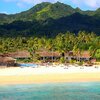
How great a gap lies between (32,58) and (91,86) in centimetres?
4382

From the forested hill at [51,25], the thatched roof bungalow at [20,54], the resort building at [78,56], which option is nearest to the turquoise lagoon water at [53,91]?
the resort building at [78,56]

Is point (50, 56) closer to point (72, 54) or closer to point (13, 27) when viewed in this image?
point (72, 54)

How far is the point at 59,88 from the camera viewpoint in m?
28.8

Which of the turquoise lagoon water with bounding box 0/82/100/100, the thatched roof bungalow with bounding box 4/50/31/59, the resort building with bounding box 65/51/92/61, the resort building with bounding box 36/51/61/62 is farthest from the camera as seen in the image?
the thatched roof bungalow with bounding box 4/50/31/59

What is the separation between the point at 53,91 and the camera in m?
27.0

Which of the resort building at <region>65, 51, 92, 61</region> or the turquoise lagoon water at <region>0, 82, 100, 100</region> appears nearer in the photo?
the turquoise lagoon water at <region>0, 82, 100, 100</region>

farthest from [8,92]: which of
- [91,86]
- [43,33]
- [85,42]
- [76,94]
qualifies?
[43,33]

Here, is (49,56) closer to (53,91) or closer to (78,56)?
(78,56)

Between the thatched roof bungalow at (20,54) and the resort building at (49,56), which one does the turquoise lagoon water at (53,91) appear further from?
the thatched roof bungalow at (20,54)

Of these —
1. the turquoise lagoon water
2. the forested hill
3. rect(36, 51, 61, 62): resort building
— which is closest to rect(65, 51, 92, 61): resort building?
rect(36, 51, 61, 62): resort building

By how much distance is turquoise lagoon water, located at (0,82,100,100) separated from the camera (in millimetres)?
23641

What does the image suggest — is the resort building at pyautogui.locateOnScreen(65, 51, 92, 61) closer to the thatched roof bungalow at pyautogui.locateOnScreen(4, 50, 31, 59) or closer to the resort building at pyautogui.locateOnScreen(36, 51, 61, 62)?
the resort building at pyautogui.locateOnScreen(36, 51, 61, 62)

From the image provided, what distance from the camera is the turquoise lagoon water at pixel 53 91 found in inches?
931

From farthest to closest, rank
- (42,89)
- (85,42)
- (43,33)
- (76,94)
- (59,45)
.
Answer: (43,33)
(85,42)
(59,45)
(42,89)
(76,94)
